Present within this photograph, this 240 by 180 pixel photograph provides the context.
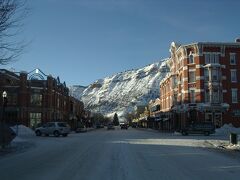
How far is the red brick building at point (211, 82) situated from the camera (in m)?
78.8

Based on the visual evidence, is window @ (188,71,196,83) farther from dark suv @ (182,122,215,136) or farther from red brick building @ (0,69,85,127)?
red brick building @ (0,69,85,127)

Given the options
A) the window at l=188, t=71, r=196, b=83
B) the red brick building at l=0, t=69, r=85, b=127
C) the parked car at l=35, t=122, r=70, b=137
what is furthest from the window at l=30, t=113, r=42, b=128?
the window at l=188, t=71, r=196, b=83

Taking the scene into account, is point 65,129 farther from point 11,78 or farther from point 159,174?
point 159,174

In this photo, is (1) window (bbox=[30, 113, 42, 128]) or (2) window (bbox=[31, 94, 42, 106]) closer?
(1) window (bbox=[30, 113, 42, 128])

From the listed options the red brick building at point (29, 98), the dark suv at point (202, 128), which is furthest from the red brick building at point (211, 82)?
the red brick building at point (29, 98)

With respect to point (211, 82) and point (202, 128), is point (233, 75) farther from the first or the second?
point (202, 128)

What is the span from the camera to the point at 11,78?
8188 centimetres

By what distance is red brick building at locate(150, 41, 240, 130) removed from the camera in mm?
78812

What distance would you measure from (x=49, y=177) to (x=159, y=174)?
145 inches

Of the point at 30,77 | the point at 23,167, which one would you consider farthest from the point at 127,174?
the point at 30,77

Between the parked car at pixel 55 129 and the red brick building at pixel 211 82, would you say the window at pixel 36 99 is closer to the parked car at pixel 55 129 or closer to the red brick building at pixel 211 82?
the red brick building at pixel 211 82

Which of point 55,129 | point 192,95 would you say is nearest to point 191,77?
point 192,95

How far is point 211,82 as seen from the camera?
7875 centimetres

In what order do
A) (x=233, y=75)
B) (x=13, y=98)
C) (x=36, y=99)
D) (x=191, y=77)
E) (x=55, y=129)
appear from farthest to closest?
(x=36, y=99) → (x=13, y=98) → (x=233, y=75) → (x=191, y=77) → (x=55, y=129)
